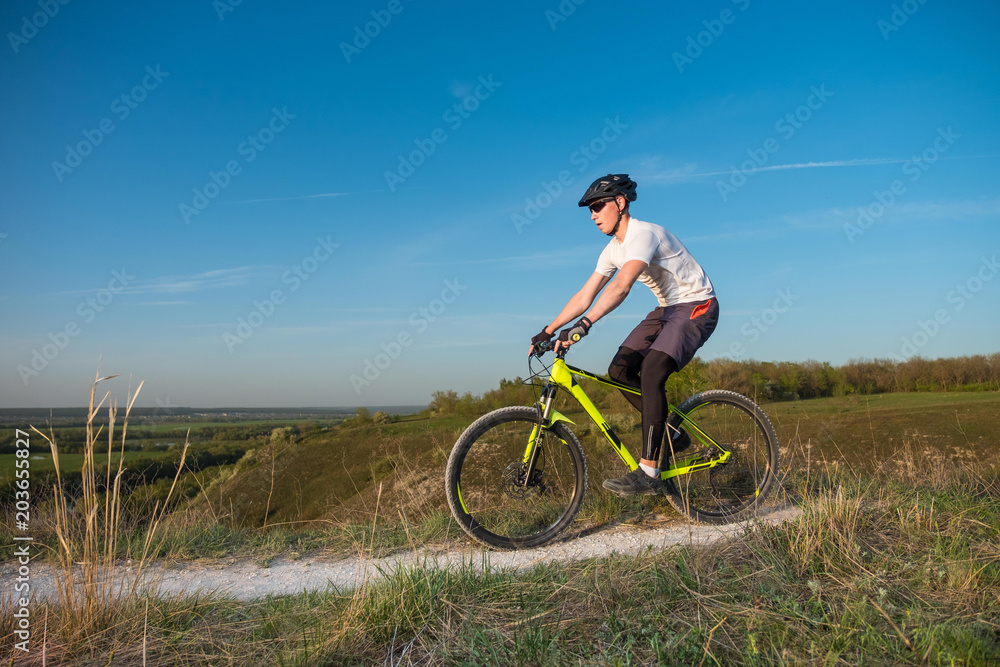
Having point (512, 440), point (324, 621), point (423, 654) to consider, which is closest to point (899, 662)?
point (423, 654)

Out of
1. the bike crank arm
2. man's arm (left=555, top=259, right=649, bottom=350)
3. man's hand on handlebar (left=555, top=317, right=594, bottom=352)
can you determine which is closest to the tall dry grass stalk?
man's hand on handlebar (left=555, top=317, right=594, bottom=352)

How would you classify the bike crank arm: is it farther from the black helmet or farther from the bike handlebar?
the black helmet

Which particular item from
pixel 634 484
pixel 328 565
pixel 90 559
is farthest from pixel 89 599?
pixel 634 484

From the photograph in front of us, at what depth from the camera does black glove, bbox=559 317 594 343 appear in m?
4.34

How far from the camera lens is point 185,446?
3287 mm

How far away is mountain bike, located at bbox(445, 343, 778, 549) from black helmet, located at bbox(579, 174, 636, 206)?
1.35 m

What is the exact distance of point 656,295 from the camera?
4.91 metres

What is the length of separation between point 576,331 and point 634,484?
1414 mm

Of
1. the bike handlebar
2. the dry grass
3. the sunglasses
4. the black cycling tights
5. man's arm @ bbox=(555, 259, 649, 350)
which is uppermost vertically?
the sunglasses

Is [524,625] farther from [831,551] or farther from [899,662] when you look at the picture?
[831,551]

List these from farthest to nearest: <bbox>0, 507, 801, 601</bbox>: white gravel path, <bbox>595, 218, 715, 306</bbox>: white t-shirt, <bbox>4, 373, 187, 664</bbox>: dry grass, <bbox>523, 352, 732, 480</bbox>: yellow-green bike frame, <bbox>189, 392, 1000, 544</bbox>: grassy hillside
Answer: <bbox>189, 392, 1000, 544</bbox>: grassy hillside < <bbox>523, 352, 732, 480</bbox>: yellow-green bike frame < <bbox>595, 218, 715, 306</bbox>: white t-shirt < <bbox>0, 507, 801, 601</bbox>: white gravel path < <bbox>4, 373, 187, 664</bbox>: dry grass

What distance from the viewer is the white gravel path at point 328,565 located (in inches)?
148

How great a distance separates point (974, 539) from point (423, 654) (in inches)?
130

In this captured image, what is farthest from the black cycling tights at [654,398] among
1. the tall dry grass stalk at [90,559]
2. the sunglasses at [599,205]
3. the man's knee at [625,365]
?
the tall dry grass stalk at [90,559]
